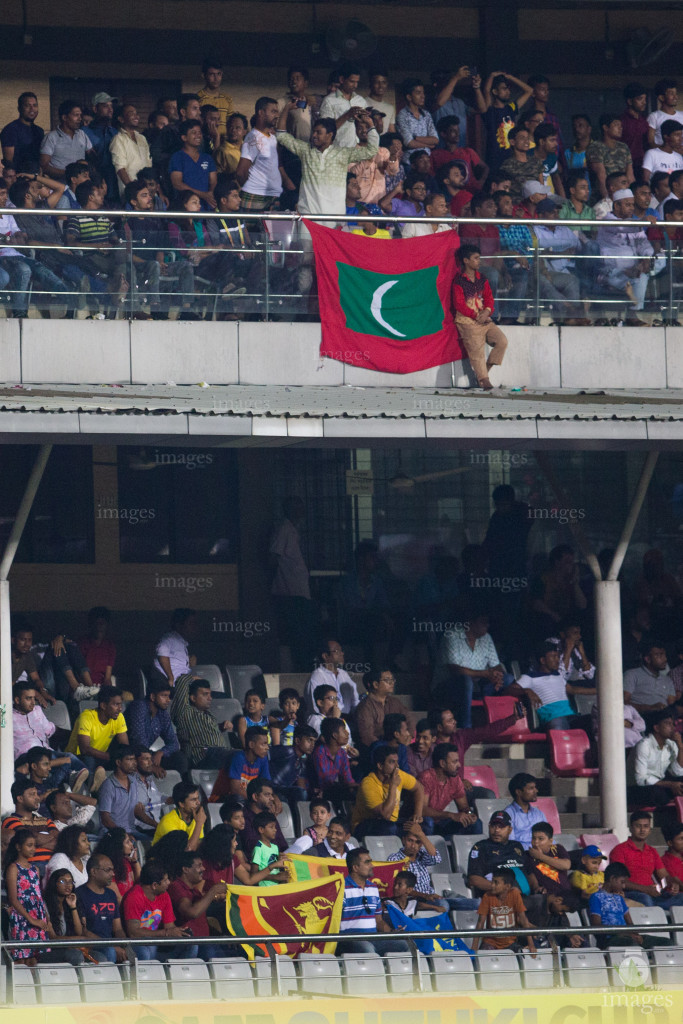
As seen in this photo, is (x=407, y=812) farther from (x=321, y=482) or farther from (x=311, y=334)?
(x=321, y=482)

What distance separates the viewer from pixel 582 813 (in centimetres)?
1476

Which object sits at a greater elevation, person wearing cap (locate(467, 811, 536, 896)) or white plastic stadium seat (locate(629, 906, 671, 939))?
person wearing cap (locate(467, 811, 536, 896))

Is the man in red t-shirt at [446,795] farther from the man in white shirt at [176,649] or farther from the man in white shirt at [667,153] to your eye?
the man in white shirt at [667,153]

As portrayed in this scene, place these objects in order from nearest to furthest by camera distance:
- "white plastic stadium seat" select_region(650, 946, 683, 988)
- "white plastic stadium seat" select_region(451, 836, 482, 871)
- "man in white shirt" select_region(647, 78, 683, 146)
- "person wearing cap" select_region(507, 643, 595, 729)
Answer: "white plastic stadium seat" select_region(650, 946, 683, 988) < "white plastic stadium seat" select_region(451, 836, 482, 871) < "person wearing cap" select_region(507, 643, 595, 729) < "man in white shirt" select_region(647, 78, 683, 146)

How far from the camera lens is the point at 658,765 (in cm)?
1483

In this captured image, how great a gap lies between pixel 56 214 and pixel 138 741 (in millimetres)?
4592

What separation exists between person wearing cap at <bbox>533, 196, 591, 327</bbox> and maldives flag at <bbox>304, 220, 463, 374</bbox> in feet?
2.84

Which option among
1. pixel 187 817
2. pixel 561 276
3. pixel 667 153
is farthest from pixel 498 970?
pixel 667 153

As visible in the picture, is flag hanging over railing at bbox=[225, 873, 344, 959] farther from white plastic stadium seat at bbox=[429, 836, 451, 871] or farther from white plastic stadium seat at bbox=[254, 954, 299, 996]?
white plastic stadium seat at bbox=[429, 836, 451, 871]

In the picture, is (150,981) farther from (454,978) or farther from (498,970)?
(498,970)

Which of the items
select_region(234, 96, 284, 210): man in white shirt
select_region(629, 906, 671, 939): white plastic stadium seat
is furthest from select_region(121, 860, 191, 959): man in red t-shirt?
select_region(234, 96, 284, 210): man in white shirt

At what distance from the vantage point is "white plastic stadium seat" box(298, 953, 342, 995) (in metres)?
10.8

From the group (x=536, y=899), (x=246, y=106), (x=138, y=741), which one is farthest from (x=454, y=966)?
(x=246, y=106)

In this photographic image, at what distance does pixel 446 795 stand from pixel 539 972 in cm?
279
